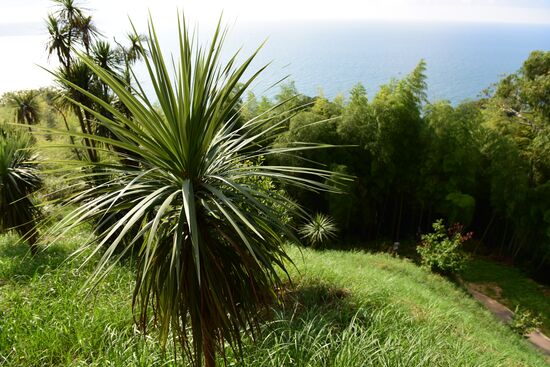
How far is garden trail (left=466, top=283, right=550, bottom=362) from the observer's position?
285 inches

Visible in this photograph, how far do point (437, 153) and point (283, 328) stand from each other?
943cm

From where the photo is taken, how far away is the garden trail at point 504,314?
7.23 m

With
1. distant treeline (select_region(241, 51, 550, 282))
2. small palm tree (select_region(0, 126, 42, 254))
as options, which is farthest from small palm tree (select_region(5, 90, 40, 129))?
small palm tree (select_region(0, 126, 42, 254))

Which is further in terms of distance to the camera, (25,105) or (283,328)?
(25,105)

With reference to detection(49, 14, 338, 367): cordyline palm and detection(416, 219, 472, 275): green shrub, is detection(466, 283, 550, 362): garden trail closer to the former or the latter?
detection(416, 219, 472, 275): green shrub

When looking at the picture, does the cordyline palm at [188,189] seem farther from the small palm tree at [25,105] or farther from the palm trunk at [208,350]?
the small palm tree at [25,105]

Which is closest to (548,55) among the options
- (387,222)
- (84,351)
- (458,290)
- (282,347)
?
(387,222)

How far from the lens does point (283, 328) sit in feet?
9.42

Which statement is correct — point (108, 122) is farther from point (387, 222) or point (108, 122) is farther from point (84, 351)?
point (387, 222)

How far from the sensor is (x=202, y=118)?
5.21ft

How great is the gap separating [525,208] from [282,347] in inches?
448

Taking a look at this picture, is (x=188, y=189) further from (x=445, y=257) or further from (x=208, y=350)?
(x=445, y=257)

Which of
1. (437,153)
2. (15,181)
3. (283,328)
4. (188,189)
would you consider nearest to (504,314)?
(437,153)

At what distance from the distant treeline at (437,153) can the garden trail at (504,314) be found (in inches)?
113
